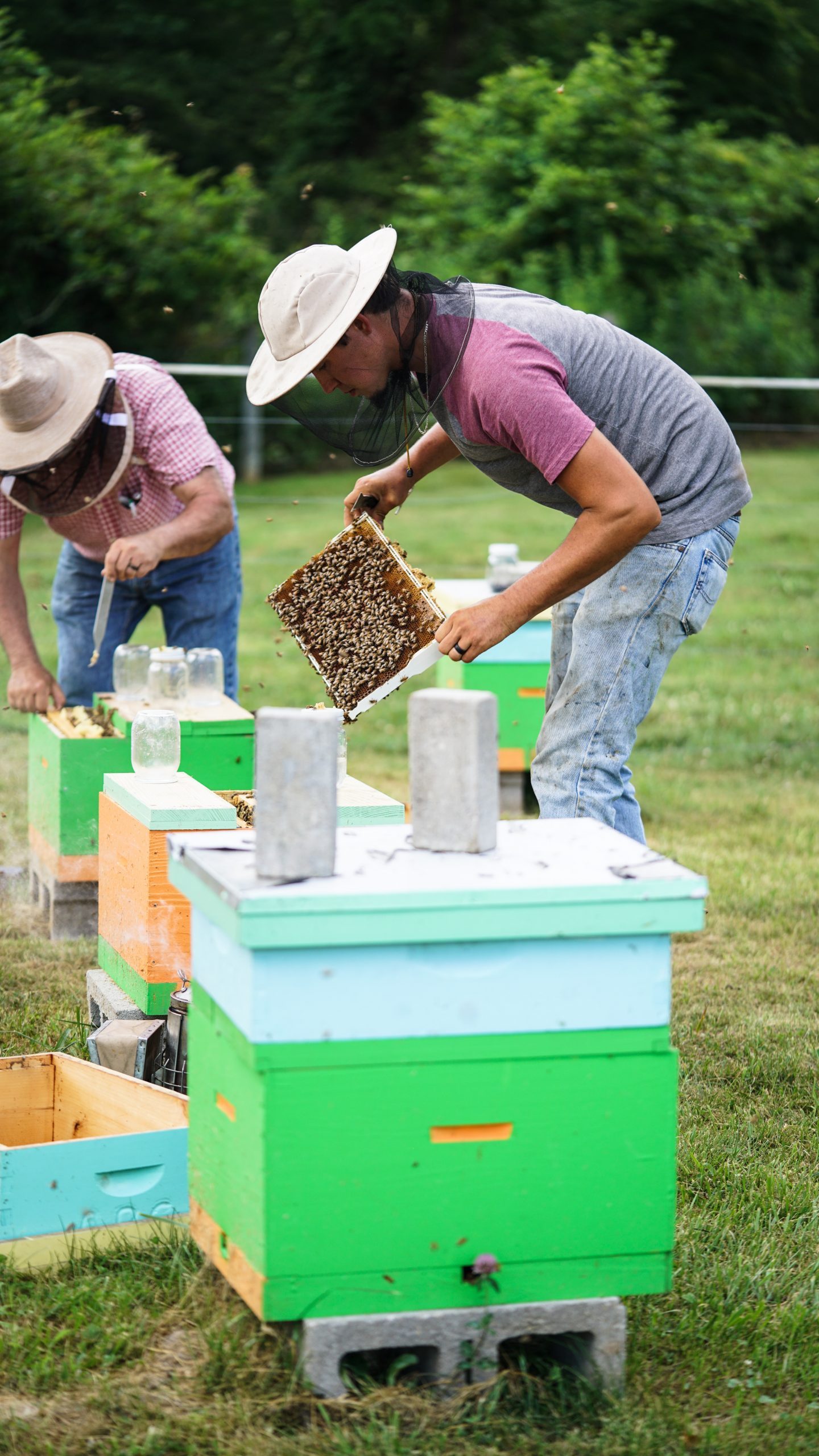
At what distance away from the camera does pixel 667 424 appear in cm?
289

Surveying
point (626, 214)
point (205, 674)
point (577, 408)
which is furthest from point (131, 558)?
point (626, 214)

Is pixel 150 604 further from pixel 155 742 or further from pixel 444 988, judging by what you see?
pixel 444 988

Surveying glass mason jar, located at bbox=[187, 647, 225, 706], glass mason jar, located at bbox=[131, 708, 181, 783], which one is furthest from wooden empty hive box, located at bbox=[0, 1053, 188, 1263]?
glass mason jar, located at bbox=[187, 647, 225, 706]

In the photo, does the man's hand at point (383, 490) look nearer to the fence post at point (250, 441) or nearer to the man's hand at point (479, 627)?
the man's hand at point (479, 627)

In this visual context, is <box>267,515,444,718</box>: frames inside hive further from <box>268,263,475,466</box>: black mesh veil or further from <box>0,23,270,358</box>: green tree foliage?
<box>0,23,270,358</box>: green tree foliage

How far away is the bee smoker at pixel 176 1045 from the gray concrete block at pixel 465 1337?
32.7 inches

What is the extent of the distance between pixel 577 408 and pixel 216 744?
1.79 m

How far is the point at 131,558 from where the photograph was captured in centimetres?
394

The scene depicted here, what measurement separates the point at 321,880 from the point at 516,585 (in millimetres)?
850

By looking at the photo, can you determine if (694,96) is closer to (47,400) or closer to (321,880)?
(47,400)

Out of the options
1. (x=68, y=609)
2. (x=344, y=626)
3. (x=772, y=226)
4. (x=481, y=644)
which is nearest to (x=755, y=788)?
(x=68, y=609)

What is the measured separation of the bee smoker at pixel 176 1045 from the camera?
2785mm

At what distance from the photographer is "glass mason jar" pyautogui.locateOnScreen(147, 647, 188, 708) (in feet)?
13.5

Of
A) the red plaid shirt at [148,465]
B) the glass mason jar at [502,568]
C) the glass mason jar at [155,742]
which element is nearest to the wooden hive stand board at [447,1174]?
the glass mason jar at [155,742]
